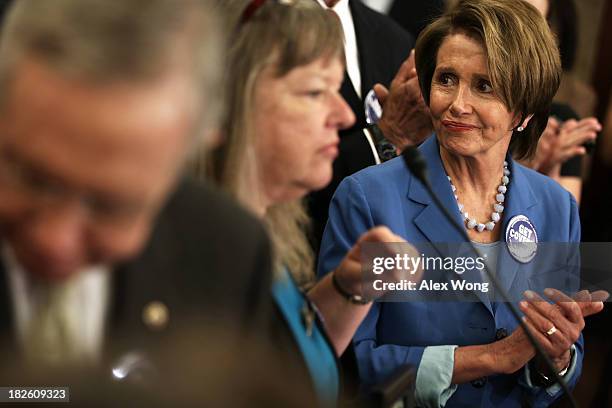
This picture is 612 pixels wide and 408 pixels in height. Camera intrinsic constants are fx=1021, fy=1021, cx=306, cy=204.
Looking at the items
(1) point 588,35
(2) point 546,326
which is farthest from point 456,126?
(1) point 588,35

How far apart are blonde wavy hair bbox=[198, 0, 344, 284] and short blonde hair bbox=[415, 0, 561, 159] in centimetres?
60

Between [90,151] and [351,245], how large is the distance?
39.0 inches

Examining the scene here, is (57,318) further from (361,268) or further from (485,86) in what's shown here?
(485,86)

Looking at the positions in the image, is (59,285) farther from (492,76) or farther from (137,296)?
(492,76)

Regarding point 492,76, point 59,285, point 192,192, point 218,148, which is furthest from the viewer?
point 492,76

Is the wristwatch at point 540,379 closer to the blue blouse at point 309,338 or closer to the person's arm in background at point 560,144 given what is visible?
the blue blouse at point 309,338

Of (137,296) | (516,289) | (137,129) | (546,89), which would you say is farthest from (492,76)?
(137,129)

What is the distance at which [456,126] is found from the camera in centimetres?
204

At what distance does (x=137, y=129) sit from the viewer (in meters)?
0.95

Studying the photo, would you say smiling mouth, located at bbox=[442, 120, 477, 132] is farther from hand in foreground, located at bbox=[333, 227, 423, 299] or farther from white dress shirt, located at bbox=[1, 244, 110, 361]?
white dress shirt, located at bbox=[1, 244, 110, 361]

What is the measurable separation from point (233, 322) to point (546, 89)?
1059 millimetres

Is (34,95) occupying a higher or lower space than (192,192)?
higher

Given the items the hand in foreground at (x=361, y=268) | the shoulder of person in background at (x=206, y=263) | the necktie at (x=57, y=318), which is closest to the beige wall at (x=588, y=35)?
the hand in foreground at (x=361, y=268)

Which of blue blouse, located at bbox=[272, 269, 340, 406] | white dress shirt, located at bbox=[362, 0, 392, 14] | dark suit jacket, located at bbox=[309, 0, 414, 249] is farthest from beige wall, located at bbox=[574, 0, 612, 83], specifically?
blue blouse, located at bbox=[272, 269, 340, 406]
